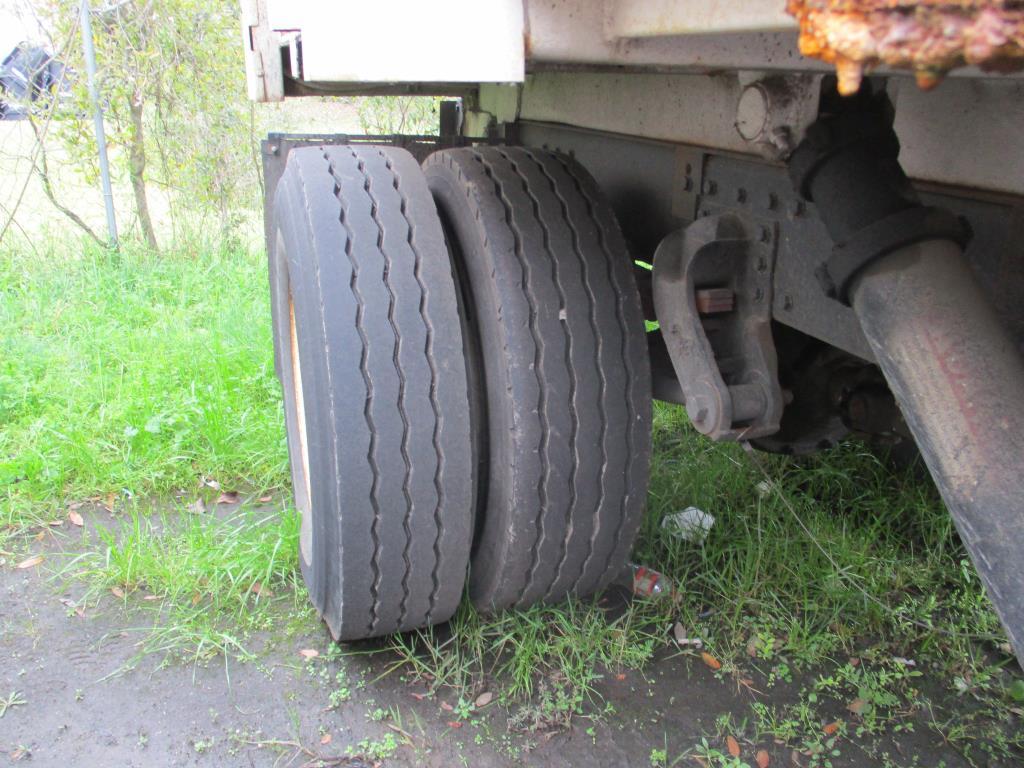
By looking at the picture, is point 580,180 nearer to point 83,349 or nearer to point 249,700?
point 249,700

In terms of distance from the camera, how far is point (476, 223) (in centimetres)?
190

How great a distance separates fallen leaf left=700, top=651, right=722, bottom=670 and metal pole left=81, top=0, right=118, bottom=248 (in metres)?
4.93

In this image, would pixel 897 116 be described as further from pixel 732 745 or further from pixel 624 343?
pixel 732 745

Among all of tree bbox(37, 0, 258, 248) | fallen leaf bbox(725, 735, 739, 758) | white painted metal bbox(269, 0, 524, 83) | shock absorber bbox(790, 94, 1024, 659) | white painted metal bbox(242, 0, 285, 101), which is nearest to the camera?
shock absorber bbox(790, 94, 1024, 659)

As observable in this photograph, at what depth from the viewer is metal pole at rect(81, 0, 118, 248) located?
532 cm

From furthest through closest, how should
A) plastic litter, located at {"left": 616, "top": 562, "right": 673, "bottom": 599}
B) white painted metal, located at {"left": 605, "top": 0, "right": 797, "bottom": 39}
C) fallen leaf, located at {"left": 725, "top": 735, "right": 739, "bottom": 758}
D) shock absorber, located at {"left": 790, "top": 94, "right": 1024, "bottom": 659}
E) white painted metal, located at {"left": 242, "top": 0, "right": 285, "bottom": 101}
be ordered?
plastic litter, located at {"left": 616, "top": 562, "right": 673, "bottom": 599}, white painted metal, located at {"left": 242, "top": 0, "right": 285, "bottom": 101}, fallen leaf, located at {"left": 725, "top": 735, "right": 739, "bottom": 758}, shock absorber, located at {"left": 790, "top": 94, "right": 1024, "bottom": 659}, white painted metal, located at {"left": 605, "top": 0, "right": 797, "bottom": 39}

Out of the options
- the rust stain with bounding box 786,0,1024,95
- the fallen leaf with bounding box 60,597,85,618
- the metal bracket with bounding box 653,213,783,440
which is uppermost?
the rust stain with bounding box 786,0,1024,95

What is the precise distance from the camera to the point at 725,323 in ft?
5.95

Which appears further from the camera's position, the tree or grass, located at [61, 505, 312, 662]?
the tree

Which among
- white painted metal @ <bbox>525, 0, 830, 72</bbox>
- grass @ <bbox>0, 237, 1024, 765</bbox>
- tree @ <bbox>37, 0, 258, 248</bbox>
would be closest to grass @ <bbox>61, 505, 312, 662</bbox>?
grass @ <bbox>0, 237, 1024, 765</bbox>

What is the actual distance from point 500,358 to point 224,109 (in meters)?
5.24

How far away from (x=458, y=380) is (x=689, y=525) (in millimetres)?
1083

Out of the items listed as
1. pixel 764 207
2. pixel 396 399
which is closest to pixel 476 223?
pixel 396 399

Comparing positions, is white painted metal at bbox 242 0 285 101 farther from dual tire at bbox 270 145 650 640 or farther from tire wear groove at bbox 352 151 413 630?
tire wear groove at bbox 352 151 413 630
